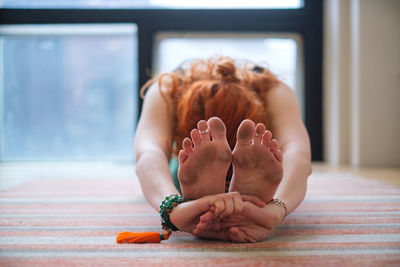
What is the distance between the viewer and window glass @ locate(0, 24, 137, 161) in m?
3.45

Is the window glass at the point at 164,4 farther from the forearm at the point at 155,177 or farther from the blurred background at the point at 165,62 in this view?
the forearm at the point at 155,177

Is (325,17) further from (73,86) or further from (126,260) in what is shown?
(126,260)

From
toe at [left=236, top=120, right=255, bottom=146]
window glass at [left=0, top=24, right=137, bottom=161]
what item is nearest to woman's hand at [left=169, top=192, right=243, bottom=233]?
toe at [left=236, top=120, right=255, bottom=146]

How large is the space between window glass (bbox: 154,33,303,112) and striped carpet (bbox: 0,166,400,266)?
76.2 inches

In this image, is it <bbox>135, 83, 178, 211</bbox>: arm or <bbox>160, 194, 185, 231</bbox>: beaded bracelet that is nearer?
<bbox>160, 194, 185, 231</bbox>: beaded bracelet

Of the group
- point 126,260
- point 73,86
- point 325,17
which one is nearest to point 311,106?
point 325,17

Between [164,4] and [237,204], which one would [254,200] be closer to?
[237,204]

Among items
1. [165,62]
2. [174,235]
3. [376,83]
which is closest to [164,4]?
[165,62]

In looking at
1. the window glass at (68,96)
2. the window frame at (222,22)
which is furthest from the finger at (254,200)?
the window glass at (68,96)

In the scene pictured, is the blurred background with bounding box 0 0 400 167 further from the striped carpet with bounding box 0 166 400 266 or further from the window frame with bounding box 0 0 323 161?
the striped carpet with bounding box 0 166 400 266

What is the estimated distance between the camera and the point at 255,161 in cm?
76

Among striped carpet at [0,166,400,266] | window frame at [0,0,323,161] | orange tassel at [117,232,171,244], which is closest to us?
striped carpet at [0,166,400,266]

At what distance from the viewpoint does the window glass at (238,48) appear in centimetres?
334

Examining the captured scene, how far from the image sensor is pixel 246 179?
778 mm
